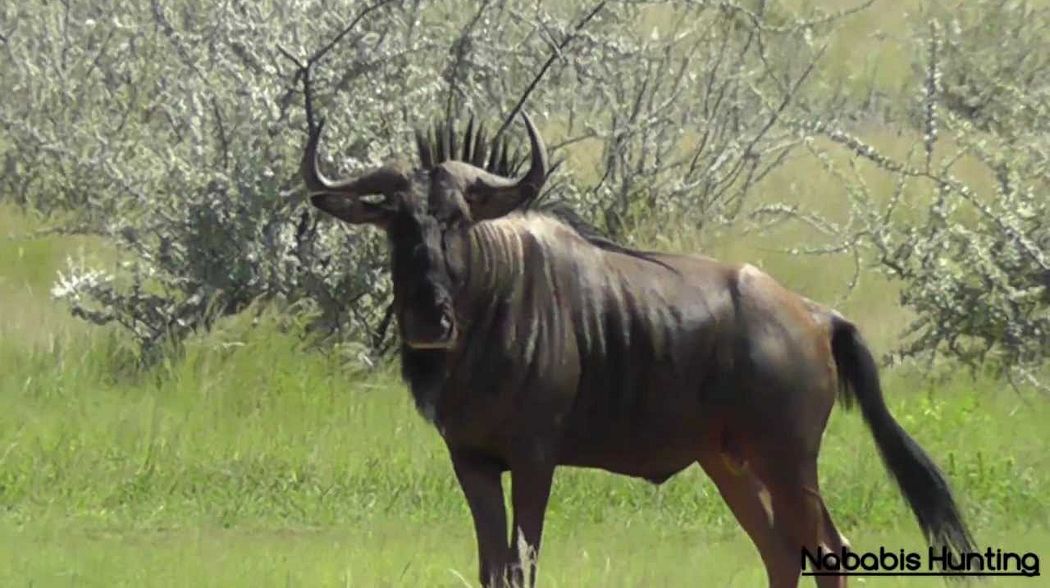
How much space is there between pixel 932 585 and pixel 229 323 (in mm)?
6047

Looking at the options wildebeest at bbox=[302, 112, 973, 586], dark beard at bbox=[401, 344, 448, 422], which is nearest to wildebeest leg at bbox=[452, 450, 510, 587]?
wildebeest at bbox=[302, 112, 973, 586]

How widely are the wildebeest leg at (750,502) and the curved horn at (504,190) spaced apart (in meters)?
1.27

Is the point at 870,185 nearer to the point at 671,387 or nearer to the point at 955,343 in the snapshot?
the point at 955,343

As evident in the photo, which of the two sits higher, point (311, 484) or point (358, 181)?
point (358, 181)

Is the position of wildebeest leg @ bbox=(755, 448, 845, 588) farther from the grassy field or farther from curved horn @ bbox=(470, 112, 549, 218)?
curved horn @ bbox=(470, 112, 549, 218)

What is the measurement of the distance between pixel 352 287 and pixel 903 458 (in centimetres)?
618

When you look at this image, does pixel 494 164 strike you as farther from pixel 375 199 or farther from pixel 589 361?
pixel 589 361

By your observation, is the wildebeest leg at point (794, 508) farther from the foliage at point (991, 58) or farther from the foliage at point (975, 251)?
the foliage at point (991, 58)

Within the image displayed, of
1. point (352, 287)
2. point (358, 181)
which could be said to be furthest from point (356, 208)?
point (352, 287)

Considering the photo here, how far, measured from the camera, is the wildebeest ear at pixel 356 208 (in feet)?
23.9

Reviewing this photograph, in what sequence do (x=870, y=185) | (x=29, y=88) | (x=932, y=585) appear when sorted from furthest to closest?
(x=870, y=185), (x=29, y=88), (x=932, y=585)

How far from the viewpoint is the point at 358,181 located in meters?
7.42

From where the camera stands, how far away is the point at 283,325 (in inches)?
544

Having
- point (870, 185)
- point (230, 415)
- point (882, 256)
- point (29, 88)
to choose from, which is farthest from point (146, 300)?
point (870, 185)
